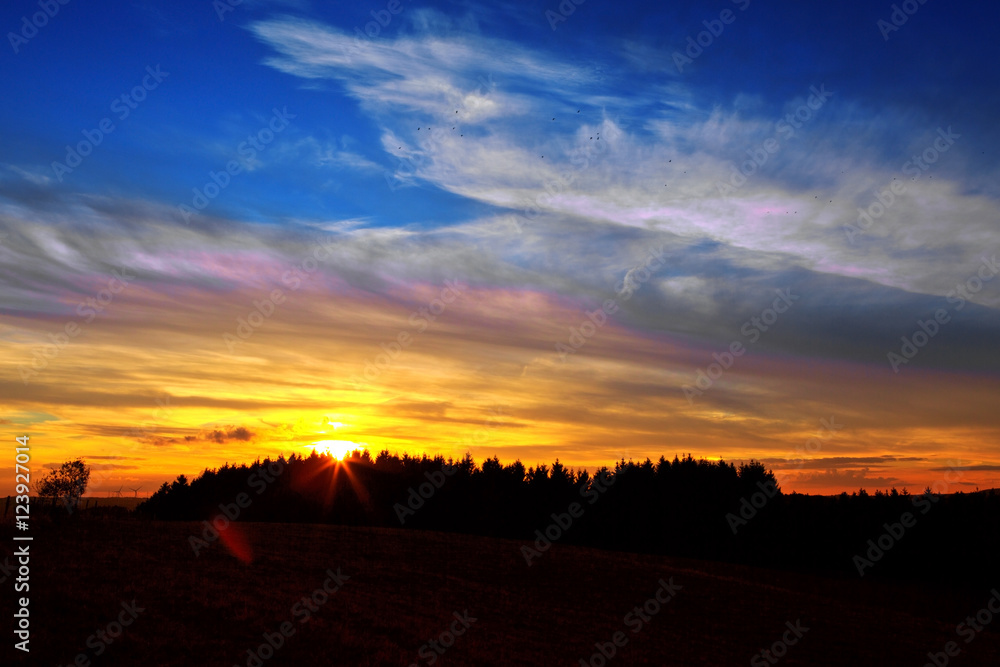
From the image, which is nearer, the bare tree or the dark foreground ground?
the dark foreground ground

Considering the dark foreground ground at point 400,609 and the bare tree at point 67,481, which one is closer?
the dark foreground ground at point 400,609

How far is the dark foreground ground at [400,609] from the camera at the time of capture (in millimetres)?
21875

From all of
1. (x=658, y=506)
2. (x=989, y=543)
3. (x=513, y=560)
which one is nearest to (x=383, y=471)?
(x=658, y=506)

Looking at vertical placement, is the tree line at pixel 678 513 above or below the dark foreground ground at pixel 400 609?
above

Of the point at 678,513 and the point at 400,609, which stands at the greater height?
the point at 678,513

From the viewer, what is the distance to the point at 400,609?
102 feet

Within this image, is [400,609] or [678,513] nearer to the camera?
[400,609]

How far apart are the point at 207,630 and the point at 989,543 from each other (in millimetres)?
92959

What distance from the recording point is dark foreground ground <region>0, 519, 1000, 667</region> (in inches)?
861

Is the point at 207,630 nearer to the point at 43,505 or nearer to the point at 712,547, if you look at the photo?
the point at 43,505

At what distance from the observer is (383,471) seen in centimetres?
11531

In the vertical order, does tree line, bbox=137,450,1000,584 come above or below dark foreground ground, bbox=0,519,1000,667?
above

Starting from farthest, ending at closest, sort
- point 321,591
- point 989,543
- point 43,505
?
1. point 989,543
2. point 43,505
3. point 321,591

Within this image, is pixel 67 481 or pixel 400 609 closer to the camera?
pixel 400 609
